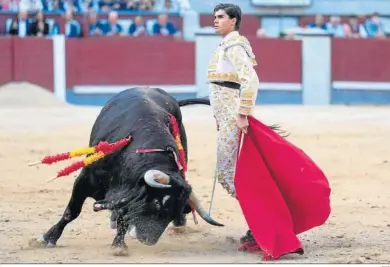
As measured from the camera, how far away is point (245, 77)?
4215mm

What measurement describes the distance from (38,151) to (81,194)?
3.38 metres

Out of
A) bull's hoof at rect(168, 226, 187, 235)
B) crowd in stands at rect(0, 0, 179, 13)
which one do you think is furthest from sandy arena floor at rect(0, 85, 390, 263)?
crowd in stands at rect(0, 0, 179, 13)

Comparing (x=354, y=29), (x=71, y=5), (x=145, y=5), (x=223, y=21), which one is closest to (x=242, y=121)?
(x=223, y=21)

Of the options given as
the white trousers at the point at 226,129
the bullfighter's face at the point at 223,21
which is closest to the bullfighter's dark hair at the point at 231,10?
the bullfighter's face at the point at 223,21

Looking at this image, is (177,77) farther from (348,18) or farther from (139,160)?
(139,160)

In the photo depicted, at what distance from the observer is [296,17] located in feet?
52.4

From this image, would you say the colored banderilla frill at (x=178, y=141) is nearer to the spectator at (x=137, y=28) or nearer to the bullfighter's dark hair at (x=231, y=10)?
the bullfighter's dark hair at (x=231, y=10)

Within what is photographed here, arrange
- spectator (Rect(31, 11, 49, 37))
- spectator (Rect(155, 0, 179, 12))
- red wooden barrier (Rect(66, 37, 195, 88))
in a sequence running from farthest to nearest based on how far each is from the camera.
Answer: spectator (Rect(155, 0, 179, 12)), red wooden barrier (Rect(66, 37, 195, 88)), spectator (Rect(31, 11, 49, 37))

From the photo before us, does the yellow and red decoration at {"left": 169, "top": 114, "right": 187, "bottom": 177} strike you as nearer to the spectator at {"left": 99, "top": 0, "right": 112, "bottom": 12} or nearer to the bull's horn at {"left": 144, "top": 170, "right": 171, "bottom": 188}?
the bull's horn at {"left": 144, "top": 170, "right": 171, "bottom": 188}

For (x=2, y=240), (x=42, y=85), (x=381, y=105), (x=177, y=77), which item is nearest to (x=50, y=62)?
(x=42, y=85)

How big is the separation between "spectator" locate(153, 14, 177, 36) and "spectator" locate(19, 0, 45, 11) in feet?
4.74

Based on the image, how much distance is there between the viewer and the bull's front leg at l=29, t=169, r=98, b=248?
4.43 metres

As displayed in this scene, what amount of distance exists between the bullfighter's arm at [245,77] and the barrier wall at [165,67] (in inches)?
306

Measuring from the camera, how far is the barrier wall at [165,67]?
471 inches
